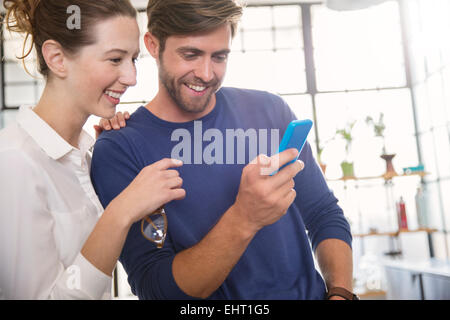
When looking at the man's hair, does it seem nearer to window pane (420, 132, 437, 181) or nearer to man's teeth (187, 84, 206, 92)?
man's teeth (187, 84, 206, 92)

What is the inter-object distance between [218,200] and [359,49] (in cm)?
209

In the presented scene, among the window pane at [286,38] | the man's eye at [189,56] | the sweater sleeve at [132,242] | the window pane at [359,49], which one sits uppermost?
the window pane at [359,49]

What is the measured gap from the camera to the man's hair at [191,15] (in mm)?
469

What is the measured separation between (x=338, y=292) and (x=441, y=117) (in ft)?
6.03

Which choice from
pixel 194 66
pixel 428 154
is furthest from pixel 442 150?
pixel 194 66

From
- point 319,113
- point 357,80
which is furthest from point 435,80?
point 319,113

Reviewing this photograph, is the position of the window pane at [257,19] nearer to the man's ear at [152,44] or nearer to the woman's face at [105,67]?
the man's ear at [152,44]

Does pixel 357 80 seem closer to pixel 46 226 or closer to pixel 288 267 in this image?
pixel 288 267

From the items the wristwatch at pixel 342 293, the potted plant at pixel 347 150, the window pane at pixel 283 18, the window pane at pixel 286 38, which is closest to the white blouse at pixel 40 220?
the wristwatch at pixel 342 293

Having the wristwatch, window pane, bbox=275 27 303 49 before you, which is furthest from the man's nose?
window pane, bbox=275 27 303 49

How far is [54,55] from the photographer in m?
0.39

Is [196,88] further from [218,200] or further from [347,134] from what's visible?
[347,134]

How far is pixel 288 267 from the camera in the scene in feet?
1.64

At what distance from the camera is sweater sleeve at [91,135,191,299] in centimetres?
42
